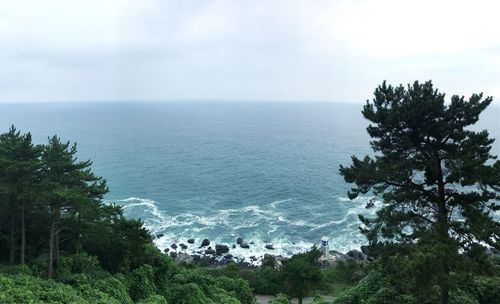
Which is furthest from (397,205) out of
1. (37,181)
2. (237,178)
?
(237,178)

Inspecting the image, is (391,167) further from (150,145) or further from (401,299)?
(150,145)

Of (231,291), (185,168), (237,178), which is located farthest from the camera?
(185,168)

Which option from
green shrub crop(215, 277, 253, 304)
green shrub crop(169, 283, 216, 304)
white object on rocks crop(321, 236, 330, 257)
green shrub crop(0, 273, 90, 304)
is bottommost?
white object on rocks crop(321, 236, 330, 257)

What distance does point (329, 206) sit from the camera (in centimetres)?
7281

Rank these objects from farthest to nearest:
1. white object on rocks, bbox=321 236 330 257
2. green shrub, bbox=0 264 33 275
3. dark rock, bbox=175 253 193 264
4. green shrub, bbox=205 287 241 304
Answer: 1. white object on rocks, bbox=321 236 330 257
2. dark rock, bbox=175 253 193 264
3. green shrub, bbox=205 287 241 304
4. green shrub, bbox=0 264 33 275

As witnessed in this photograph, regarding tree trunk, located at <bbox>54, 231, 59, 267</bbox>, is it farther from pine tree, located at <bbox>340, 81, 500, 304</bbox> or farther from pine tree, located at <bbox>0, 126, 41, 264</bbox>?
pine tree, located at <bbox>340, 81, 500, 304</bbox>

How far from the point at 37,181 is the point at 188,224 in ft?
138

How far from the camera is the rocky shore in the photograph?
5450 cm

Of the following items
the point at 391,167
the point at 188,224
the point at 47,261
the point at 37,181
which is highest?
the point at 391,167

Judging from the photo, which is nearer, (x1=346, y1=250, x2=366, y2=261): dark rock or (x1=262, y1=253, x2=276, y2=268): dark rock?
(x1=262, y1=253, x2=276, y2=268): dark rock

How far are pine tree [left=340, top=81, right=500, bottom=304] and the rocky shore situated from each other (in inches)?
1328

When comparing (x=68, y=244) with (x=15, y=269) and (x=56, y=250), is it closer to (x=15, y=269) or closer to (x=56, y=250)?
(x=56, y=250)

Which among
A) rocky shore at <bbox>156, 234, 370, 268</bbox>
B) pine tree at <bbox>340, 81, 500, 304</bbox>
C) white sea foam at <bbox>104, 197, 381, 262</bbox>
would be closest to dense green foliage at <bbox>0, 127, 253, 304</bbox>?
pine tree at <bbox>340, 81, 500, 304</bbox>

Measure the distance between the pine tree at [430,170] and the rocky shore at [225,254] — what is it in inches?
1328
